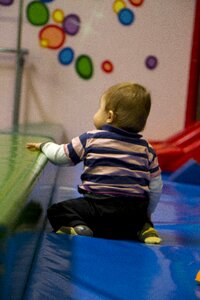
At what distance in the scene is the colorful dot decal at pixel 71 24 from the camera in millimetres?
4438

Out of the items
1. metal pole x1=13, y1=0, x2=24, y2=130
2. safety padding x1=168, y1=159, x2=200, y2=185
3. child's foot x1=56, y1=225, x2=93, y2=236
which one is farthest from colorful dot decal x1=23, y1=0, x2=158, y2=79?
child's foot x1=56, y1=225, x2=93, y2=236

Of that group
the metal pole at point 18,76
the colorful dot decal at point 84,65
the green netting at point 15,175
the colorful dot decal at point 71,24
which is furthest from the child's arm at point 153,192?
the colorful dot decal at point 71,24

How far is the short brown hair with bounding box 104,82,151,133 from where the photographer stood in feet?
6.03

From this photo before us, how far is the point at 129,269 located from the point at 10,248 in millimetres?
517

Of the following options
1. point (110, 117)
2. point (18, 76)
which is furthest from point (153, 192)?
point (18, 76)

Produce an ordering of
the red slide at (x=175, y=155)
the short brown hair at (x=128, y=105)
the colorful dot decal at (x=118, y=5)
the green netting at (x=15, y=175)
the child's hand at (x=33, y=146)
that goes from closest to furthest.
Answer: the green netting at (x=15, y=175) < the short brown hair at (x=128, y=105) < the child's hand at (x=33, y=146) < the red slide at (x=175, y=155) < the colorful dot decal at (x=118, y=5)

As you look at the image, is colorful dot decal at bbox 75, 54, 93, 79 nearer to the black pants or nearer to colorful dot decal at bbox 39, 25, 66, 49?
colorful dot decal at bbox 39, 25, 66, 49

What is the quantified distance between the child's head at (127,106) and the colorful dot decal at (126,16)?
2.66 meters

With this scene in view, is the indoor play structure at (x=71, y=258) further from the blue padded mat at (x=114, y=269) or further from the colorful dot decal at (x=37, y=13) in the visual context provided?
the colorful dot decal at (x=37, y=13)

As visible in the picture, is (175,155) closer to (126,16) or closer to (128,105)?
(126,16)

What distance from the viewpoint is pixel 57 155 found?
1899 mm

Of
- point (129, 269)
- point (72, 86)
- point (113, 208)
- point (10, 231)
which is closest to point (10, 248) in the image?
point (10, 231)

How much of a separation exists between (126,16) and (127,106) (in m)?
2.72

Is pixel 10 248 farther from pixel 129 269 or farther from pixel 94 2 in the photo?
pixel 94 2
